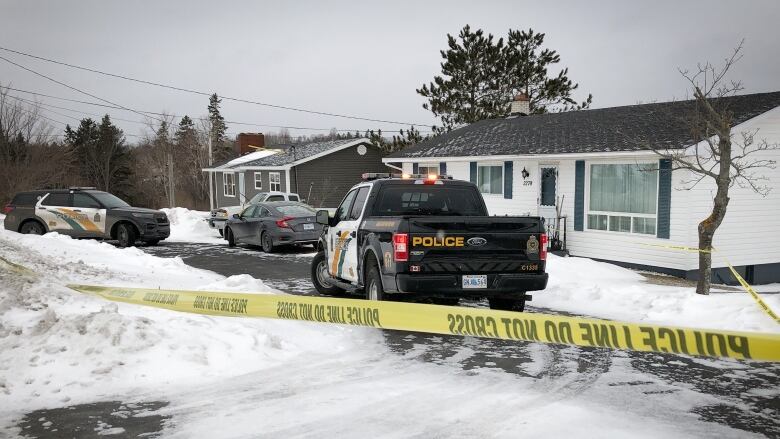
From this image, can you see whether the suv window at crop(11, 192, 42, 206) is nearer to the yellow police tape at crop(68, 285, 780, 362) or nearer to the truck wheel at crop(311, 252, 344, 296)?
the truck wheel at crop(311, 252, 344, 296)

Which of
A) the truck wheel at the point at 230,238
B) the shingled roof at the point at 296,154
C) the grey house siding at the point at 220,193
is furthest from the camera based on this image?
the grey house siding at the point at 220,193

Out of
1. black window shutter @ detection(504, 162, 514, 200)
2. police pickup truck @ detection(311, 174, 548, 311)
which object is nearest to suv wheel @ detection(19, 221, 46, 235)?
black window shutter @ detection(504, 162, 514, 200)

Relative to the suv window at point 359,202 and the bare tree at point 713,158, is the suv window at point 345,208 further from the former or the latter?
the bare tree at point 713,158

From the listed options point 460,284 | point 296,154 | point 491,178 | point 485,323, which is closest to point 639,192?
point 491,178

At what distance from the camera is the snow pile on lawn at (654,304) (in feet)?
27.9

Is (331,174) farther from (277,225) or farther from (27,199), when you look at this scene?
(277,225)

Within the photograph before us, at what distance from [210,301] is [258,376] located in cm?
200

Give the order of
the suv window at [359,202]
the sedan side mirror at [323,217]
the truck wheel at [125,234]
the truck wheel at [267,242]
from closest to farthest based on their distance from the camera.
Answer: the suv window at [359,202] < the sedan side mirror at [323,217] < the truck wheel at [267,242] < the truck wheel at [125,234]

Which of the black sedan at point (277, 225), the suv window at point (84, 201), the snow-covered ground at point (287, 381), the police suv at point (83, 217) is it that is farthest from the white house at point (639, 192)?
the suv window at point (84, 201)

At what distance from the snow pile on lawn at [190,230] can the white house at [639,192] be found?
1007 centimetres

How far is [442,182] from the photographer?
9.19m

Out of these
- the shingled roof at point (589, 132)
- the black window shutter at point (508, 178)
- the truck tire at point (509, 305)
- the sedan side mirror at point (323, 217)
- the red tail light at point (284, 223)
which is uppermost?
the shingled roof at point (589, 132)

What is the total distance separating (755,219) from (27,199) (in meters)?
20.9

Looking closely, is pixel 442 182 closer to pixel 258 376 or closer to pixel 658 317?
pixel 658 317
